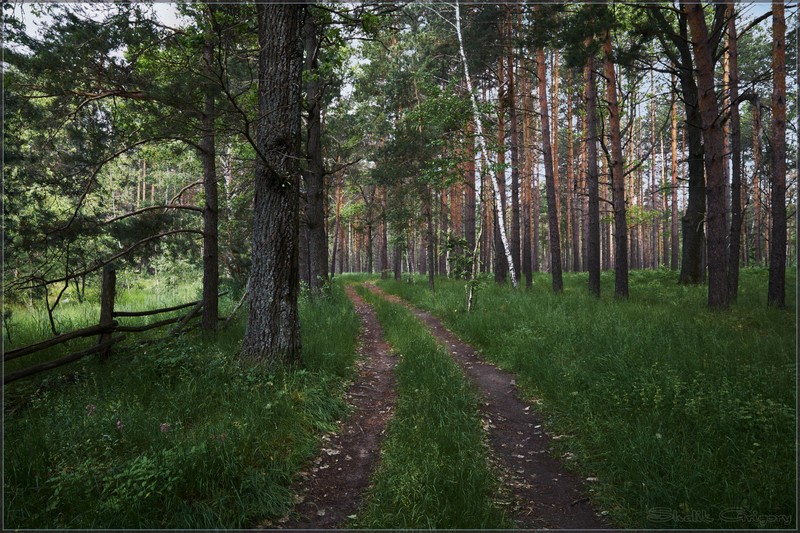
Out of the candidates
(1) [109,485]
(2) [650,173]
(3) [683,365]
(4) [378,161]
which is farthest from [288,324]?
(2) [650,173]

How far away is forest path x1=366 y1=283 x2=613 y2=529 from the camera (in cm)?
288

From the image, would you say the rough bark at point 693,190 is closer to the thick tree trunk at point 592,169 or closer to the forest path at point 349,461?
the thick tree trunk at point 592,169

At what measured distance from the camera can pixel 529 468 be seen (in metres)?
3.60

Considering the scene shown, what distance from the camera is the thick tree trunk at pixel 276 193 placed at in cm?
501

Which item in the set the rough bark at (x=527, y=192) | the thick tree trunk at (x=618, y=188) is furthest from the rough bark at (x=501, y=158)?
the thick tree trunk at (x=618, y=188)

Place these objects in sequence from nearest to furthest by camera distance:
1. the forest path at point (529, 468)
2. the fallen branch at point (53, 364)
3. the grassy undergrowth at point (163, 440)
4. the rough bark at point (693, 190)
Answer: the grassy undergrowth at point (163, 440), the forest path at point (529, 468), the fallen branch at point (53, 364), the rough bark at point (693, 190)

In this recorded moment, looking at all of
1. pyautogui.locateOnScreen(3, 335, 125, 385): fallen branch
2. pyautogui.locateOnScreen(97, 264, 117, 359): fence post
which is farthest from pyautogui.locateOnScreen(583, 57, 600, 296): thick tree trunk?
pyautogui.locateOnScreen(3, 335, 125, 385): fallen branch

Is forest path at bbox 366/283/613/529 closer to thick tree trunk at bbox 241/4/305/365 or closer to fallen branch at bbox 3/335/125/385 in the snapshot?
thick tree trunk at bbox 241/4/305/365

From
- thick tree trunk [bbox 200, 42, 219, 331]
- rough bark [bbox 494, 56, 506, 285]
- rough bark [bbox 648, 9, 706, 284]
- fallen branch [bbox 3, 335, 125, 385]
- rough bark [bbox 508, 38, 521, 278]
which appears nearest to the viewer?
fallen branch [bbox 3, 335, 125, 385]

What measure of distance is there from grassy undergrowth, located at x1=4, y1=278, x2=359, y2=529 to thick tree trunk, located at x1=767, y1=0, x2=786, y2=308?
1063 cm

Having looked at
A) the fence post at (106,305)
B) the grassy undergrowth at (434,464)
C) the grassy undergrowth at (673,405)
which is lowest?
the grassy undergrowth at (434,464)

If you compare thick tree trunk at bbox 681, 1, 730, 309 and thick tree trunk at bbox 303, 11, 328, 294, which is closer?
thick tree trunk at bbox 681, 1, 730, 309

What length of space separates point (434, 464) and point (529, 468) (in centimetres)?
107

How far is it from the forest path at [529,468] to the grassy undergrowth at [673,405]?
0.58 feet
